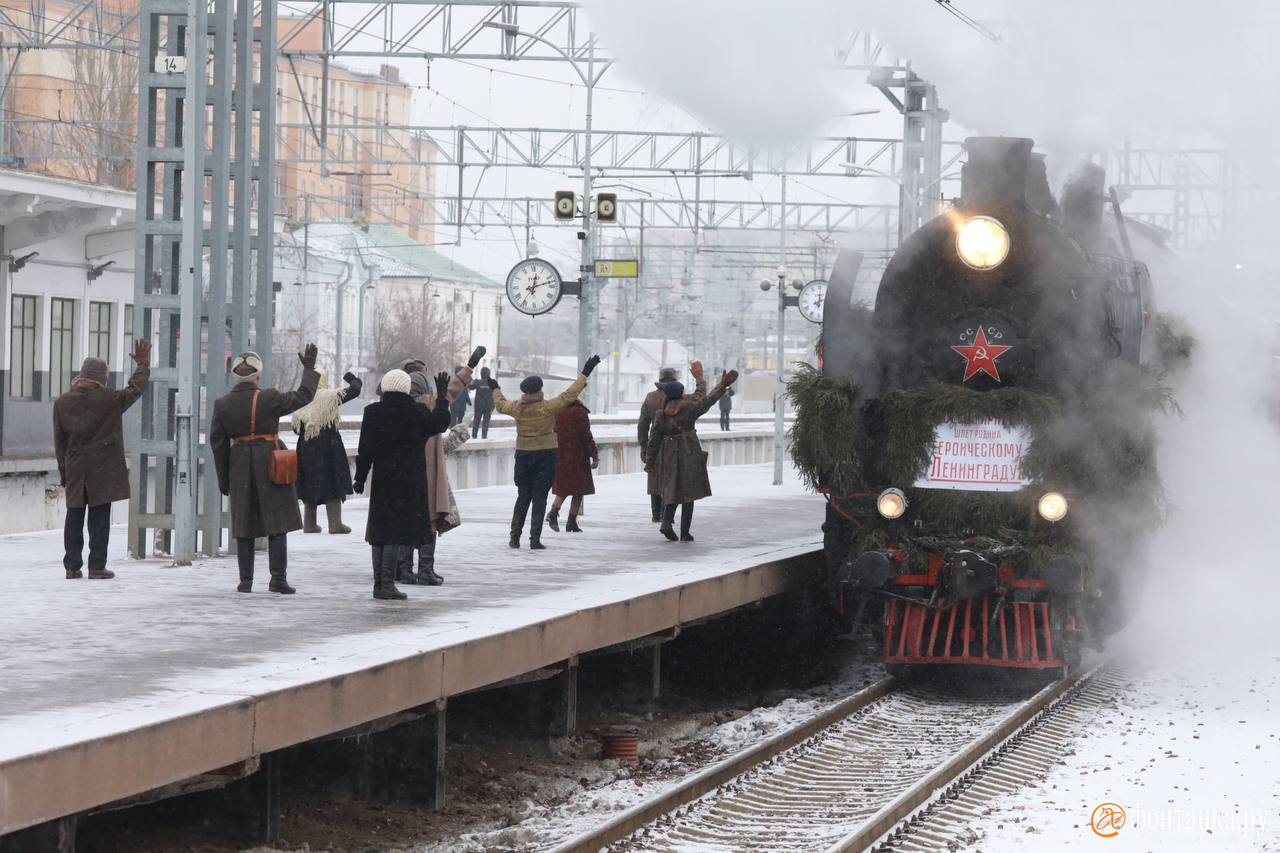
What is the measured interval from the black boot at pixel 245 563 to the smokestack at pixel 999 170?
526cm

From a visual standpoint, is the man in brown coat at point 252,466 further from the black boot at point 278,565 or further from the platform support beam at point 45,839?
the platform support beam at point 45,839

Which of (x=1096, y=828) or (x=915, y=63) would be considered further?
(x=915, y=63)

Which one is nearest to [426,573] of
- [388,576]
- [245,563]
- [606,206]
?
[388,576]

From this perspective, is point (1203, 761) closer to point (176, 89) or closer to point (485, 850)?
point (485, 850)

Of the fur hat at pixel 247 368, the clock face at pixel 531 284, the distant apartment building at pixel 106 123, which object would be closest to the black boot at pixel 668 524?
the fur hat at pixel 247 368

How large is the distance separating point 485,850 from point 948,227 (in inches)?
230

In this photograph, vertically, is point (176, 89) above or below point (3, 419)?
above

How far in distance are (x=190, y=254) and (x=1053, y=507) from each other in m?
5.93

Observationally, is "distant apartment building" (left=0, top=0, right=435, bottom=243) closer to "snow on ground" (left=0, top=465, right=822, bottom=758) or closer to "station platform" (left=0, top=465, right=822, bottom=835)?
"snow on ground" (left=0, top=465, right=822, bottom=758)

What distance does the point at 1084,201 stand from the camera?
1214 cm

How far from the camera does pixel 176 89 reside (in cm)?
1234

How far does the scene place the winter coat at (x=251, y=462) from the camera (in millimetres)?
10312

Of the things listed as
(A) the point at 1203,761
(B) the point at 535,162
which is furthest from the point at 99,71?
(A) the point at 1203,761

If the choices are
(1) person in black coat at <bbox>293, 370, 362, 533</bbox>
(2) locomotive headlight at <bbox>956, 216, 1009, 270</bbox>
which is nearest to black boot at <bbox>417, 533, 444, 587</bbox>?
(1) person in black coat at <bbox>293, 370, 362, 533</bbox>
